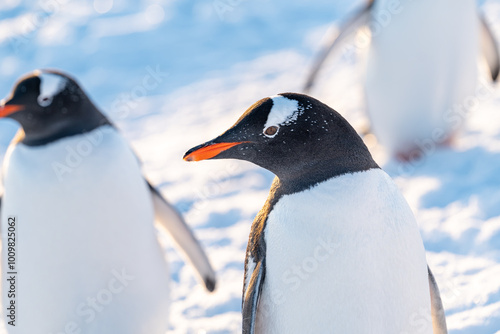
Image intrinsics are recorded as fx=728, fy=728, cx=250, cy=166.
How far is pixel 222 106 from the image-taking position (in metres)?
5.48

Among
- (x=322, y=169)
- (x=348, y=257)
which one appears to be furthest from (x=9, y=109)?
(x=348, y=257)

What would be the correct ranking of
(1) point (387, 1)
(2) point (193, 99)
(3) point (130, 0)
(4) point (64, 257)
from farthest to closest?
(3) point (130, 0), (2) point (193, 99), (1) point (387, 1), (4) point (64, 257)

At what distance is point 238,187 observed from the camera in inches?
159

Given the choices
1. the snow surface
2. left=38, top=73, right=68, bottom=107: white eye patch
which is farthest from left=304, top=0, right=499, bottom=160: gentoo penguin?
left=38, top=73, right=68, bottom=107: white eye patch

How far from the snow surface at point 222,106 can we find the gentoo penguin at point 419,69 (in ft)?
0.44

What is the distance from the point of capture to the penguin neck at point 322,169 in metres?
1.75

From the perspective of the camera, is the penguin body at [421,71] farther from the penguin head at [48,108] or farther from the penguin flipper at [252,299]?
the penguin flipper at [252,299]

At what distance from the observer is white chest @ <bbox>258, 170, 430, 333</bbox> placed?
1729 millimetres

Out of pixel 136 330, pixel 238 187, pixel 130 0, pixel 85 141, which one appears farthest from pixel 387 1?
pixel 130 0

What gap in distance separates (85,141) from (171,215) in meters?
0.51

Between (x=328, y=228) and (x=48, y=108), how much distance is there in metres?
1.22

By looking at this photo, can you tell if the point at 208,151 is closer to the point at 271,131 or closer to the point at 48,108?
the point at 271,131

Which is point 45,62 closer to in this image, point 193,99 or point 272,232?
point 193,99

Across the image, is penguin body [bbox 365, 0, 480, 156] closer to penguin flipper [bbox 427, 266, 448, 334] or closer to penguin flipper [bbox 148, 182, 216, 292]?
penguin flipper [bbox 148, 182, 216, 292]
